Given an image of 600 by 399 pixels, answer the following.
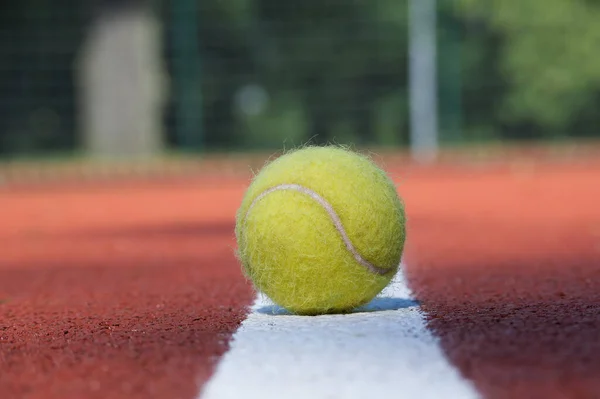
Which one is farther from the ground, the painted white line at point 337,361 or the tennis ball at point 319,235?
the tennis ball at point 319,235

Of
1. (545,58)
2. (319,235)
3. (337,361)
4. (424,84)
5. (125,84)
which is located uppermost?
(319,235)

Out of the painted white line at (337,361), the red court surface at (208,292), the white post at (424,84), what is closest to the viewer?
the painted white line at (337,361)

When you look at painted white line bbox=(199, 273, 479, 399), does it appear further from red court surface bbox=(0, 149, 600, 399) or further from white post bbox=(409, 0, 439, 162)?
white post bbox=(409, 0, 439, 162)

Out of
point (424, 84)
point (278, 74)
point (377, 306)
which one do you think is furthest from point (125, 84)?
point (377, 306)

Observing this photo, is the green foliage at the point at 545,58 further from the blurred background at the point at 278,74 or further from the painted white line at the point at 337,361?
the painted white line at the point at 337,361

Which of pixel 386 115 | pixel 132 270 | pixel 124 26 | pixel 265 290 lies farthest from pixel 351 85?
pixel 265 290

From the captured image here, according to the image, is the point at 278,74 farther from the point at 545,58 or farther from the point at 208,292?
the point at 208,292

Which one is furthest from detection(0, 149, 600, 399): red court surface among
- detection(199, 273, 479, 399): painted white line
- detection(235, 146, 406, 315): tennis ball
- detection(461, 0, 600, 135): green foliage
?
detection(461, 0, 600, 135): green foliage

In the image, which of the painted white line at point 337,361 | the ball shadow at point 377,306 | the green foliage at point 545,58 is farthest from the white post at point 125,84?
the painted white line at point 337,361
